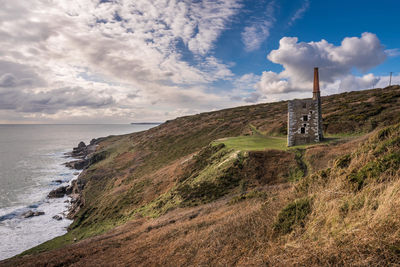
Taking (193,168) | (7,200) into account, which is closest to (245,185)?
(193,168)

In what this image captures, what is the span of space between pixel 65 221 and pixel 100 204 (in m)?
5.06

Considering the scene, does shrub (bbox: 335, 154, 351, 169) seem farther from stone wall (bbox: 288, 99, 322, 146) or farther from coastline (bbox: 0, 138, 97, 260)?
coastline (bbox: 0, 138, 97, 260)

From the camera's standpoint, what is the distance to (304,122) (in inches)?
998

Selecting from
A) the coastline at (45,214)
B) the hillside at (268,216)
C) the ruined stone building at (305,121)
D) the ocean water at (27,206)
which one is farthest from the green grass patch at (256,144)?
the ocean water at (27,206)

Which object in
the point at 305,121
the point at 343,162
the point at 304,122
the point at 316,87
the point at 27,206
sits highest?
the point at 316,87

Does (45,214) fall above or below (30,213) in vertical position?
below

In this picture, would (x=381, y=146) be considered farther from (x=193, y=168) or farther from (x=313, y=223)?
(x=193, y=168)

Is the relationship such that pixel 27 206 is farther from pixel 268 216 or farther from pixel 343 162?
pixel 343 162

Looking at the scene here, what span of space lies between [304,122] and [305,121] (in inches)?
7.4

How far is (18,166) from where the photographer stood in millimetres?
59875

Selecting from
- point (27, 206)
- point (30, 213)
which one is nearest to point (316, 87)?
point (30, 213)

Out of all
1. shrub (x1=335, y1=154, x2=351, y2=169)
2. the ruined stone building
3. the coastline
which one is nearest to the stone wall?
the ruined stone building

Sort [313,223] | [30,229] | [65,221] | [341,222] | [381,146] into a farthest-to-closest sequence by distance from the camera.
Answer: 1. [65,221]
2. [30,229]
3. [381,146]
4. [313,223]
5. [341,222]

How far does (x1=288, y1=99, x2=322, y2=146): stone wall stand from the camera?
985 inches
